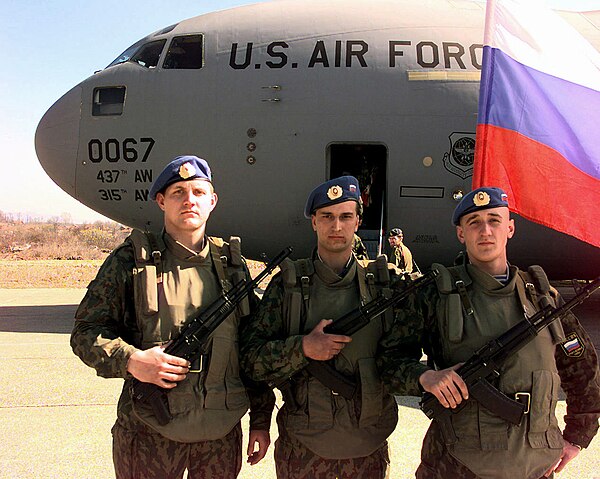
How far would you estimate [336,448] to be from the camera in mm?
2582

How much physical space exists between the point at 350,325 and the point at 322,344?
19cm

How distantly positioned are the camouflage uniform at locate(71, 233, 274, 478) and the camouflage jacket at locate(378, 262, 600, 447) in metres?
0.92

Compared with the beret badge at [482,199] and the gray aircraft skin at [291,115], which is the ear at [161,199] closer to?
the beret badge at [482,199]

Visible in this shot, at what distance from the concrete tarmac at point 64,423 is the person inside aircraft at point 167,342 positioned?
1.26 meters

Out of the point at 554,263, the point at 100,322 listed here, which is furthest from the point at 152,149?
the point at 554,263

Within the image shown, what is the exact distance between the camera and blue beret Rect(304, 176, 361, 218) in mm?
2795

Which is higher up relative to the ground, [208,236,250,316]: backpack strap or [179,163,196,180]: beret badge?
[179,163,196,180]: beret badge

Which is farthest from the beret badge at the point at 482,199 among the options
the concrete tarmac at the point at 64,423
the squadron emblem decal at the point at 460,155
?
the squadron emblem decal at the point at 460,155

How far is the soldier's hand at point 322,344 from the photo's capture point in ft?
8.12

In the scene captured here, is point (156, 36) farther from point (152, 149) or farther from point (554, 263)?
point (554, 263)

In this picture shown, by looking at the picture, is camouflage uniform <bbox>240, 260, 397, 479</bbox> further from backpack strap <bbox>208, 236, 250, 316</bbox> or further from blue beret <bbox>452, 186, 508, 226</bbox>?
blue beret <bbox>452, 186, 508, 226</bbox>

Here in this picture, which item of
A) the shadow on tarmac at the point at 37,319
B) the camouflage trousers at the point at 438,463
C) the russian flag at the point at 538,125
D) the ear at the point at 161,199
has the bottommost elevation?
the shadow on tarmac at the point at 37,319

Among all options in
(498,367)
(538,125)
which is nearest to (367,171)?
(538,125)

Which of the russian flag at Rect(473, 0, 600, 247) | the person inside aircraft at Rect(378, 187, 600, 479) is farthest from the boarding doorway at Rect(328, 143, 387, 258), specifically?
the person inside aircraft at Rect(378, 187, 600, 479)
